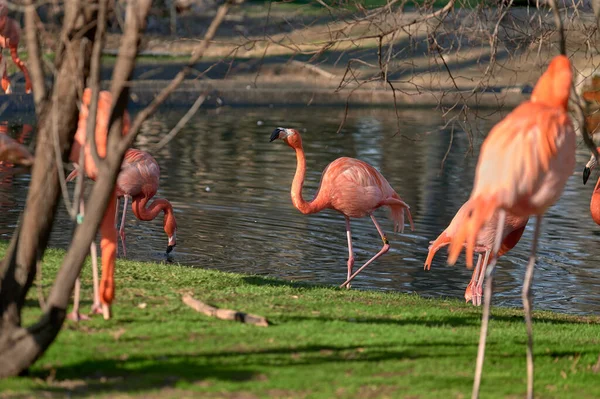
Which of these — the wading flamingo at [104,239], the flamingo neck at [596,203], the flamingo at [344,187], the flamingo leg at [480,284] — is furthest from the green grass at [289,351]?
the flamingo at [344,187]

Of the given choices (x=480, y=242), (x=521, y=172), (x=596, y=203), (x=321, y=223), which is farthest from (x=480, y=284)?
(x=521, y=172)

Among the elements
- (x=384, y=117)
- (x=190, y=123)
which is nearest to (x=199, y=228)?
(x=190, y=123)

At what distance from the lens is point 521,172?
4082 mm

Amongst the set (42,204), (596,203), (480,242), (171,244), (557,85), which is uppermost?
(557,85)

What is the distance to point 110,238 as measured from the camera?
500 centimetres

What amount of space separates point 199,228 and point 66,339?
584 cm

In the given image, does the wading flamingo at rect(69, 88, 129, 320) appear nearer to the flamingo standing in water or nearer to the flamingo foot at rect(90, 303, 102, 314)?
the flamingo foot at rect(90, 303, 102, 314)

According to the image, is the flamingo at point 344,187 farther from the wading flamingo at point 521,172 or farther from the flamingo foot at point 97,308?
the wading flamingo at point 521,172

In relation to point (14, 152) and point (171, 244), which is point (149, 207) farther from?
point (14, 152)

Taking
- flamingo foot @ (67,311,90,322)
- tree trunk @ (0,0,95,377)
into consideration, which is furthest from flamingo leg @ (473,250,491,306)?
tree trunk @ (0,0,95,377)

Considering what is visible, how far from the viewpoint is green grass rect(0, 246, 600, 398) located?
162 inches

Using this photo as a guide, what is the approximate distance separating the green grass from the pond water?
1498 millimetres

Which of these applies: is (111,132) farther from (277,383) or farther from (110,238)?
(277,383)

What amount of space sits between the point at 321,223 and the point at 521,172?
724 centimetres
